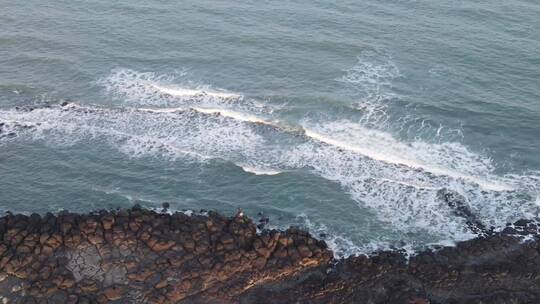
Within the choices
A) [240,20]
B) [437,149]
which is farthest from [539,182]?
[240,20]

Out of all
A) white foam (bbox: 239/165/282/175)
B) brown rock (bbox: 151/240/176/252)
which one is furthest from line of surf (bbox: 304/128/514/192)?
brown rock (bbox: 151/240/176/252)

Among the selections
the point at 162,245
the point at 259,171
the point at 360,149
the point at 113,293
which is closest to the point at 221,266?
the point at 162,245

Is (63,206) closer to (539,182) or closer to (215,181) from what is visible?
(215,181)

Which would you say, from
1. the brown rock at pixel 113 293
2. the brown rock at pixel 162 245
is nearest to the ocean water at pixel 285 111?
the brown rock at pixel 162 245

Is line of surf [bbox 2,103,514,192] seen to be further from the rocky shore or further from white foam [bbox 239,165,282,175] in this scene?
the rocky shore

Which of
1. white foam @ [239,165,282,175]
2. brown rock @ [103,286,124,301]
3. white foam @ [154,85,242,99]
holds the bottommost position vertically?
brown rock @ [103,286,124,301]

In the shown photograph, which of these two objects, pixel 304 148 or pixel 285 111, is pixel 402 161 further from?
pixel 285 111

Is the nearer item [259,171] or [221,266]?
[221,266]
